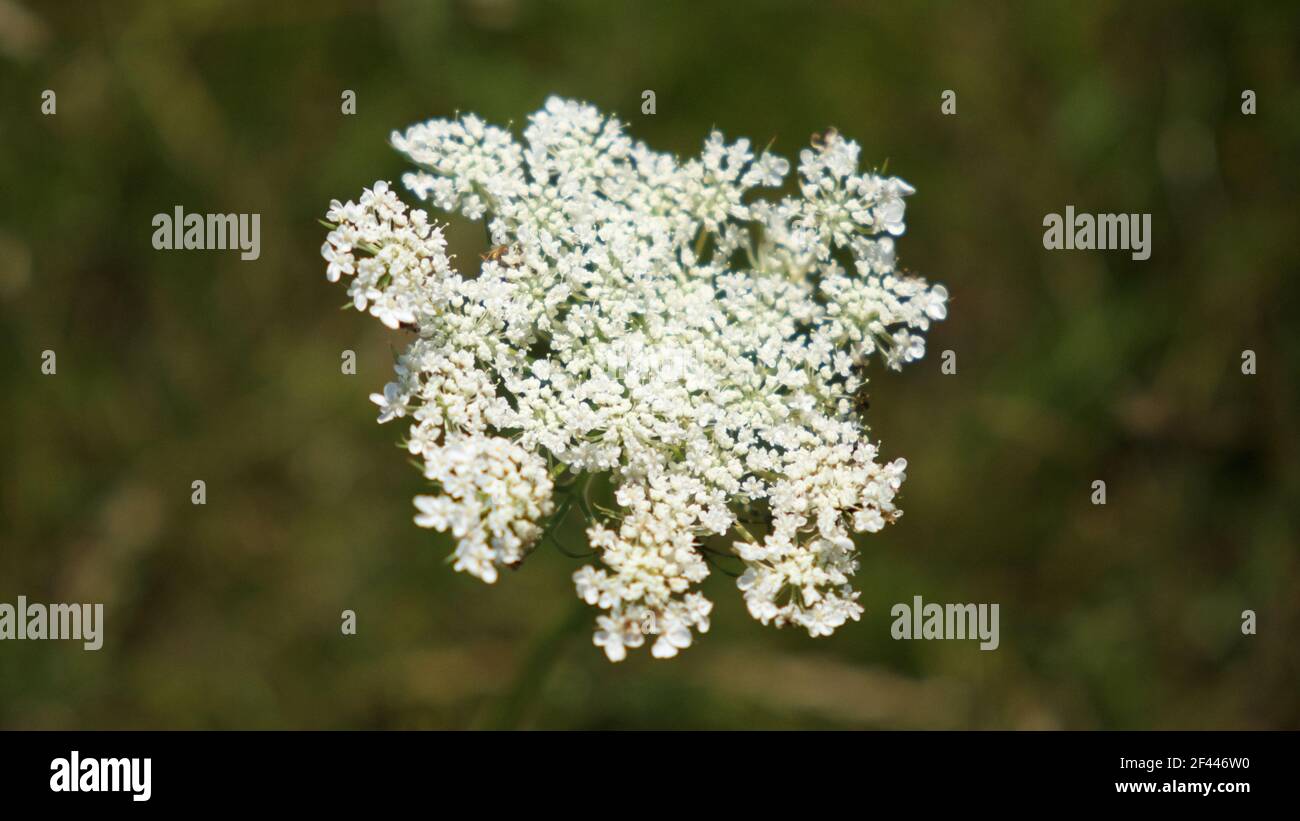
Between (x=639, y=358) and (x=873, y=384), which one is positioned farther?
(x=873, y=384)

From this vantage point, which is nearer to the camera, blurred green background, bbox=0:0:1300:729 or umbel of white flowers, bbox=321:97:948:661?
umbel of white flowers, bbox=321:97:948:661

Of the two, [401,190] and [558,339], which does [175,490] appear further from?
[558,339]

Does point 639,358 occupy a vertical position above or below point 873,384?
below

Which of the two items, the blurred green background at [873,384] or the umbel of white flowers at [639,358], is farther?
the blurred green background at [873,384]

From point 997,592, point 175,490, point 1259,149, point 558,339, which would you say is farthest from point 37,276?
point 1259,149
